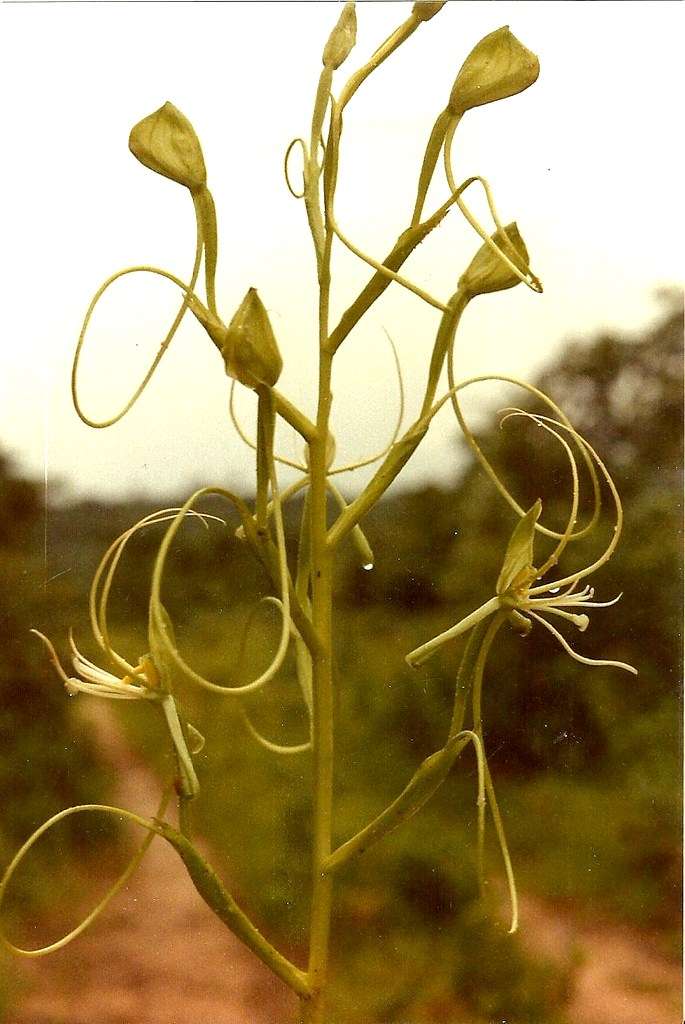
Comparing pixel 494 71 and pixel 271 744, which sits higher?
pixel 494 71

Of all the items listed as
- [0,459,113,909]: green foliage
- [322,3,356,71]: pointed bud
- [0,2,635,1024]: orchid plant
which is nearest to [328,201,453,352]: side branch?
[0,2,635,1024]: orchid plant

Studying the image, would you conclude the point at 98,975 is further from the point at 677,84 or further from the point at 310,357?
the point at 677,84

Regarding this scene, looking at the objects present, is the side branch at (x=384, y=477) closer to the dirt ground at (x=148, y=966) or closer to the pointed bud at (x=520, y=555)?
the pointed bud at (x=520, y=555)

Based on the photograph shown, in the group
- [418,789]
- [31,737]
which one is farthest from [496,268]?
[31,737]

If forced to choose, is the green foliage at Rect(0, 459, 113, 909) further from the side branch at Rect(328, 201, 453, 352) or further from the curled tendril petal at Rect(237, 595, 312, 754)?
the side branch at Rect(328, 201, 453, 352)

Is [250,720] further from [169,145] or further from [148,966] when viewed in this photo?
[169,145]

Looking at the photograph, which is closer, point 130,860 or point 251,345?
point 251,345

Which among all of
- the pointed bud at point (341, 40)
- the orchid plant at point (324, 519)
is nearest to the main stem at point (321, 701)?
the orchid plant at point (324, 519)
